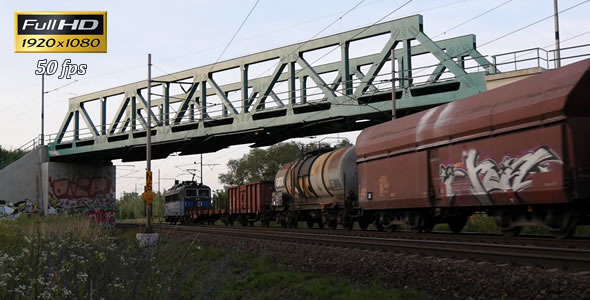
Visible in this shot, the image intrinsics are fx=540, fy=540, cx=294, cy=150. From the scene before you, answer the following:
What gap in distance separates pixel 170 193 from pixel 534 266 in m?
42.5

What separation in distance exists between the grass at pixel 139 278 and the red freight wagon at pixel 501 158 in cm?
537

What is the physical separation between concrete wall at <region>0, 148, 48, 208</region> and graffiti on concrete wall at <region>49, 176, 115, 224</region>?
132 cm

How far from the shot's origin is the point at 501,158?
41.6 feet

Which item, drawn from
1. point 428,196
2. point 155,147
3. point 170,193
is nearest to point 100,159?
point 170,193

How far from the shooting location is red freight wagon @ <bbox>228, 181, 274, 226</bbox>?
31.9 metres

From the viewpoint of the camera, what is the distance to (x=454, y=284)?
7539 mm

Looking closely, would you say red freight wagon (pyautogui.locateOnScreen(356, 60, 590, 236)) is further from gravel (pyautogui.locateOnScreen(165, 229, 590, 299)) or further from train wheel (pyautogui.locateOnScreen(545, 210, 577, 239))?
gravel (pyautogui.locateOnScreen(165, 229, 590, 299))

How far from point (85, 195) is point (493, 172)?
42656 millimetres

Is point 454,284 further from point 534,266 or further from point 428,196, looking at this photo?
point 428,196

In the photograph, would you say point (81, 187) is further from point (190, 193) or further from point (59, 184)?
point (190, 193)

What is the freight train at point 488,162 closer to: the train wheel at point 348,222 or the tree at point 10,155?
the train wheel at point 348,222

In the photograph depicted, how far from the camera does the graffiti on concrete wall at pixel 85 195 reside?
1810 inches

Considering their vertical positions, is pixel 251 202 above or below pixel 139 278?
above

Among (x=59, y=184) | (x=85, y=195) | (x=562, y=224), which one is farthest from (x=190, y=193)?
(x=562, y=224)
